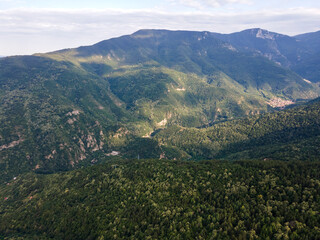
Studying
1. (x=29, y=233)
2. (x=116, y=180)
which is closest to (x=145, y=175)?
(x=116, y=180)

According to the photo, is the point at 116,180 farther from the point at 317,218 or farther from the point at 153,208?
the point at 317,218

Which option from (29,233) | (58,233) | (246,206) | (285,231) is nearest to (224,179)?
(246,206)

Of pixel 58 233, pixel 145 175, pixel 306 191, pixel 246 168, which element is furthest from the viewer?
pixel 145 175

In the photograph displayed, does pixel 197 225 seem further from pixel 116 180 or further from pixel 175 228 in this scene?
pixel 116 180

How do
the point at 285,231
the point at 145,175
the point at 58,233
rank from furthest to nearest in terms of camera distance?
the point at 145,175 < the point at 58,233 < the point at 285,231

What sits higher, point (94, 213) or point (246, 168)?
point (246, 168)

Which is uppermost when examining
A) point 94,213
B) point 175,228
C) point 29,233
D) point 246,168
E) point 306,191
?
point 306,191

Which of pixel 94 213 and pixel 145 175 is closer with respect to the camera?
pixel 94 213
